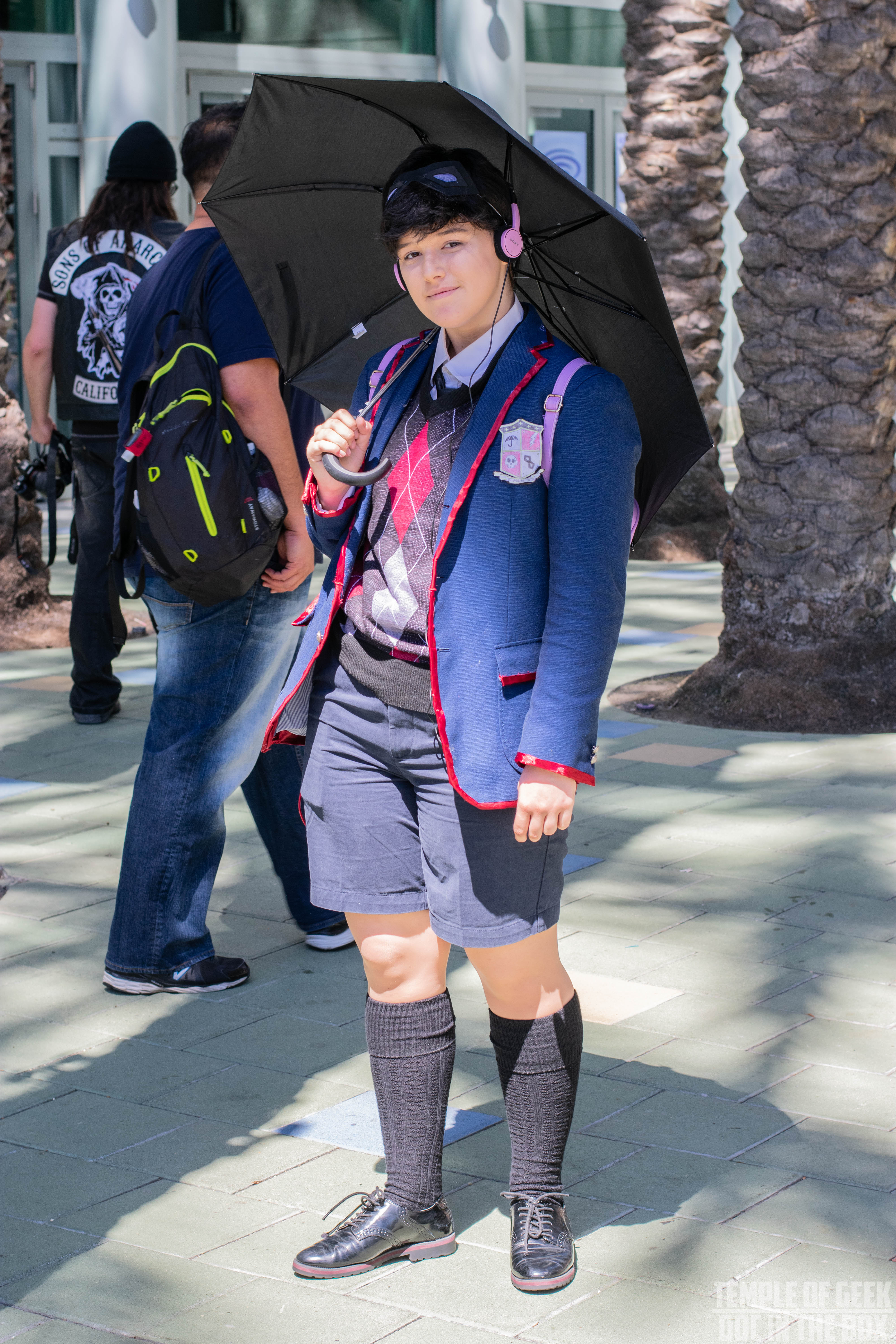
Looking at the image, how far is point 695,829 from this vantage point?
548 cm

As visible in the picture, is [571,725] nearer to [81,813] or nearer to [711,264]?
[81,813]

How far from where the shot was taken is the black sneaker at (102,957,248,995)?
4195 mm

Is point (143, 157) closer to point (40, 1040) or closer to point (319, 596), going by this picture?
point (40, 1040)

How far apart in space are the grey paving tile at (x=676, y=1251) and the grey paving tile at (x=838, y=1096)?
0.53 meters

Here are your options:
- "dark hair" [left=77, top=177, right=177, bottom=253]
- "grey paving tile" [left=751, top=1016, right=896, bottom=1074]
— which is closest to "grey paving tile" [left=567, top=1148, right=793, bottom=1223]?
"grey paving tile" [left=751, top=1016, right=896, bottom=1074]

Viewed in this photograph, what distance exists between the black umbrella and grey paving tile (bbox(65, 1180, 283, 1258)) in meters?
1.46

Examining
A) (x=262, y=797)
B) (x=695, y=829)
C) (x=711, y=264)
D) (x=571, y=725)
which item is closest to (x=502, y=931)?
(x=571, y=725)

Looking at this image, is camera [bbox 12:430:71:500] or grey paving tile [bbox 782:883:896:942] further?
camera [bbox 12:430:71:500]

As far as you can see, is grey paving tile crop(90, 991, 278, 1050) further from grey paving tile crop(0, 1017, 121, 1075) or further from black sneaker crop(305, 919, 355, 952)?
black sneaker crop(305, 919, 355, 952)

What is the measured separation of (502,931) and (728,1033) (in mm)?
1289

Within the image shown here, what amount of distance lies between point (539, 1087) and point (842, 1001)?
4.56 ft

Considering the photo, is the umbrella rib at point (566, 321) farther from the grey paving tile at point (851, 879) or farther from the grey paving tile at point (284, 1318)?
the grey paving tile at point (851, 879)

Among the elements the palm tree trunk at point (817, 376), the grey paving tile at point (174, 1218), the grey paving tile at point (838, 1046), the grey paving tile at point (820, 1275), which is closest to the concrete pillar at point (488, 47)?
the palm tree trunk at point (817, 376)

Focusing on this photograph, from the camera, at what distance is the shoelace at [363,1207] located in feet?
9.57
